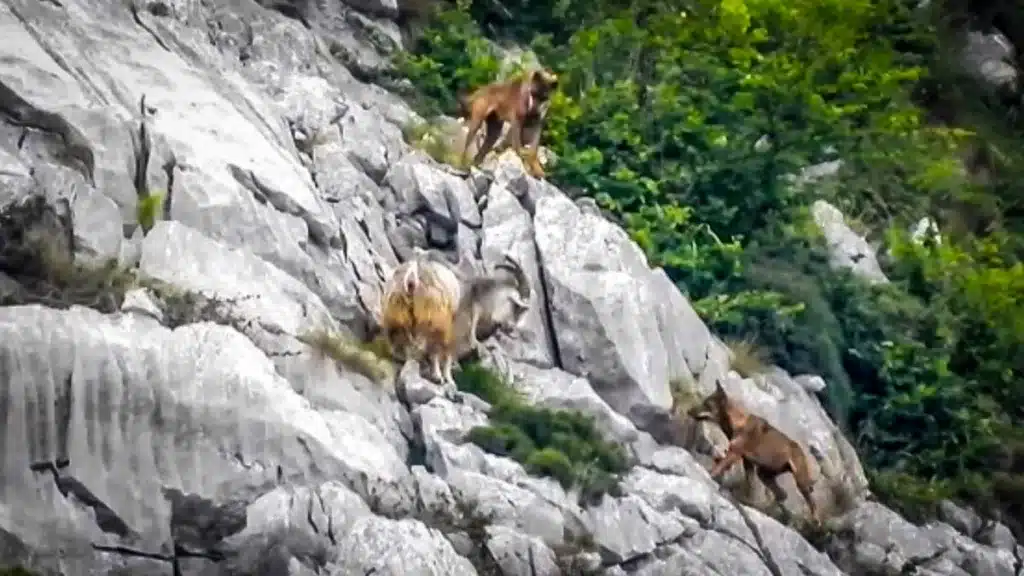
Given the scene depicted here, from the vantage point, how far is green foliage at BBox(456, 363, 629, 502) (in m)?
11.5

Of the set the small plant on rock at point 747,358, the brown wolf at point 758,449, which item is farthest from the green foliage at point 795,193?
the brown wolf at point 758,449

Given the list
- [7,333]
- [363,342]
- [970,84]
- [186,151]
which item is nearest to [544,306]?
[363,342]

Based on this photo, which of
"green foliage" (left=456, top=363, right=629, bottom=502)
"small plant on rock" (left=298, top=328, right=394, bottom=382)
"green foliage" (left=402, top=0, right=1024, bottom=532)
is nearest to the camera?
"small plant on rock" (left=298, top=328, right=394, bottom=382)

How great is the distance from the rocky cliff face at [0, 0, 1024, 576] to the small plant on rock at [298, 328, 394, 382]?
3.4 inches

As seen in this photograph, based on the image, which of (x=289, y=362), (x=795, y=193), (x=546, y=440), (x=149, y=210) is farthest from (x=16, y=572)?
(x=795, y=193)

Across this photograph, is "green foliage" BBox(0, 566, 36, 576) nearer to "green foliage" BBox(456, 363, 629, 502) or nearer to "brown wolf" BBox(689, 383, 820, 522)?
"green foliage" BBox(456, 363, 629, 502)

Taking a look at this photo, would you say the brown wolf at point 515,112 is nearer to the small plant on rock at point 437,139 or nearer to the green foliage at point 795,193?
the small plant on rock at point 437,139

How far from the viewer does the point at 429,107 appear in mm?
16859

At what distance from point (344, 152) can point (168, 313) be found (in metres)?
4.14

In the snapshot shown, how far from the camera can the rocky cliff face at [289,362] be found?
9555 millimetres

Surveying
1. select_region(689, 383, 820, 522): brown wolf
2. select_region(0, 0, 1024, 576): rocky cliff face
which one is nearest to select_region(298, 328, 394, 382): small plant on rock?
select_region(0, 0, 1024, 576): rocky cliff face

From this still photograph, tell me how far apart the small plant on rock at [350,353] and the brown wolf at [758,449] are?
3045 millimetres

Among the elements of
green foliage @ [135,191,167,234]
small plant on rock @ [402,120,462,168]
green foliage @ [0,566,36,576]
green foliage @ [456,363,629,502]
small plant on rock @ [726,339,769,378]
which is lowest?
small plant on rock @ [402,120,462,168]

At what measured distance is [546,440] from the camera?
1188cm
